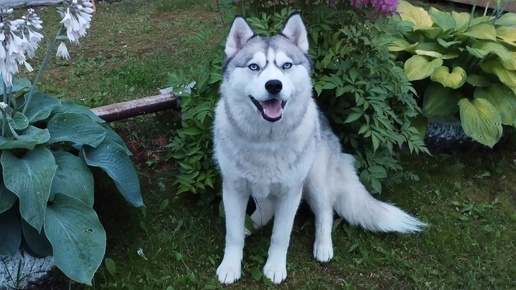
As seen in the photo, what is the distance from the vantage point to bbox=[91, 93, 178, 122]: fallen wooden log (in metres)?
3.62

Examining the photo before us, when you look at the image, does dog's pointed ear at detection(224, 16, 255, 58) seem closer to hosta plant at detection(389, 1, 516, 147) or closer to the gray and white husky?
the gray and white husky

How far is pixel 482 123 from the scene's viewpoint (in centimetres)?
386

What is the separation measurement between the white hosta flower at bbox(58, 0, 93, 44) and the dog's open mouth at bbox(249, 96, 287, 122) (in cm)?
87

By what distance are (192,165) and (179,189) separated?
0.59 ft

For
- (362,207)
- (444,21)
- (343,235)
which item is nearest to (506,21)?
(444,21)

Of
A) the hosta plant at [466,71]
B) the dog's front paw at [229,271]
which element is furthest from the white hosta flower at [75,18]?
the hosta plant at [466,71]

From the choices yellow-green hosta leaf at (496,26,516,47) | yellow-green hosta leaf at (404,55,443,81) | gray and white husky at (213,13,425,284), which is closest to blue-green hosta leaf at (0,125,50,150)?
gray and white husky at (213,13,425,284)

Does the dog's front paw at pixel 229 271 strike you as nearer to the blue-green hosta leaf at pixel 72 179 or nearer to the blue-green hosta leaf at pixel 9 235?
the blue-green hosta leaf at pixel 72 179

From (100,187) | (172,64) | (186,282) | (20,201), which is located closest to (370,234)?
(186,282)

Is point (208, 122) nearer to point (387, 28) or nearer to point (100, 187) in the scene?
point (100, 187)

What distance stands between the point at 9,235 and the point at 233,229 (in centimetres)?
116

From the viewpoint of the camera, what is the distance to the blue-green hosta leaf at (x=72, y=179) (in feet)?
9.04

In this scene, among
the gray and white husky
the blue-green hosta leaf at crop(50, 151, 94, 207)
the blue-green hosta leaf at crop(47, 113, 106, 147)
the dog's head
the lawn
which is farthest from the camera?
the lawn

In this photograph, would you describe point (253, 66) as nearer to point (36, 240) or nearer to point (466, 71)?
point (36, 240)
